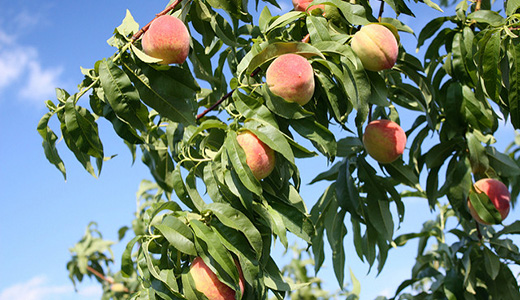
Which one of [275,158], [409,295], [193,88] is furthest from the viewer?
[409,295]

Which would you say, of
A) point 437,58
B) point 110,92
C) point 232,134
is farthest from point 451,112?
point 110,92

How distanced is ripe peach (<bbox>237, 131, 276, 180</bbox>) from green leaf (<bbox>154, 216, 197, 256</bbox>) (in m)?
0.23

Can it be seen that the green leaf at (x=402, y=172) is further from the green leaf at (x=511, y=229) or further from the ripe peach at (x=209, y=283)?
the ripe peach at (x=209, y=283)

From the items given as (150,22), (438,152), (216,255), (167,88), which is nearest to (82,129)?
(167,88)

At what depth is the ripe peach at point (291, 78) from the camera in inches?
52.5

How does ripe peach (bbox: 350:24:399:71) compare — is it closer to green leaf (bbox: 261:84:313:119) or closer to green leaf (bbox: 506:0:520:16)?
green leaf (bbox: 261:84:313:119)

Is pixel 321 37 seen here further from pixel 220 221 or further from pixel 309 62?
pixel 220 221

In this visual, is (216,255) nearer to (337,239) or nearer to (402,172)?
(402,172)

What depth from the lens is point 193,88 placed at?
1521mm

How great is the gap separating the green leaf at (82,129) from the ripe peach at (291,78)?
571 mm

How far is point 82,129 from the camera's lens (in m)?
1.53

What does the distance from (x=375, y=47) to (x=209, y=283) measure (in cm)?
80

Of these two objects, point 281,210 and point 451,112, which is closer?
point 281,210

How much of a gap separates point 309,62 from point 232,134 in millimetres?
333
